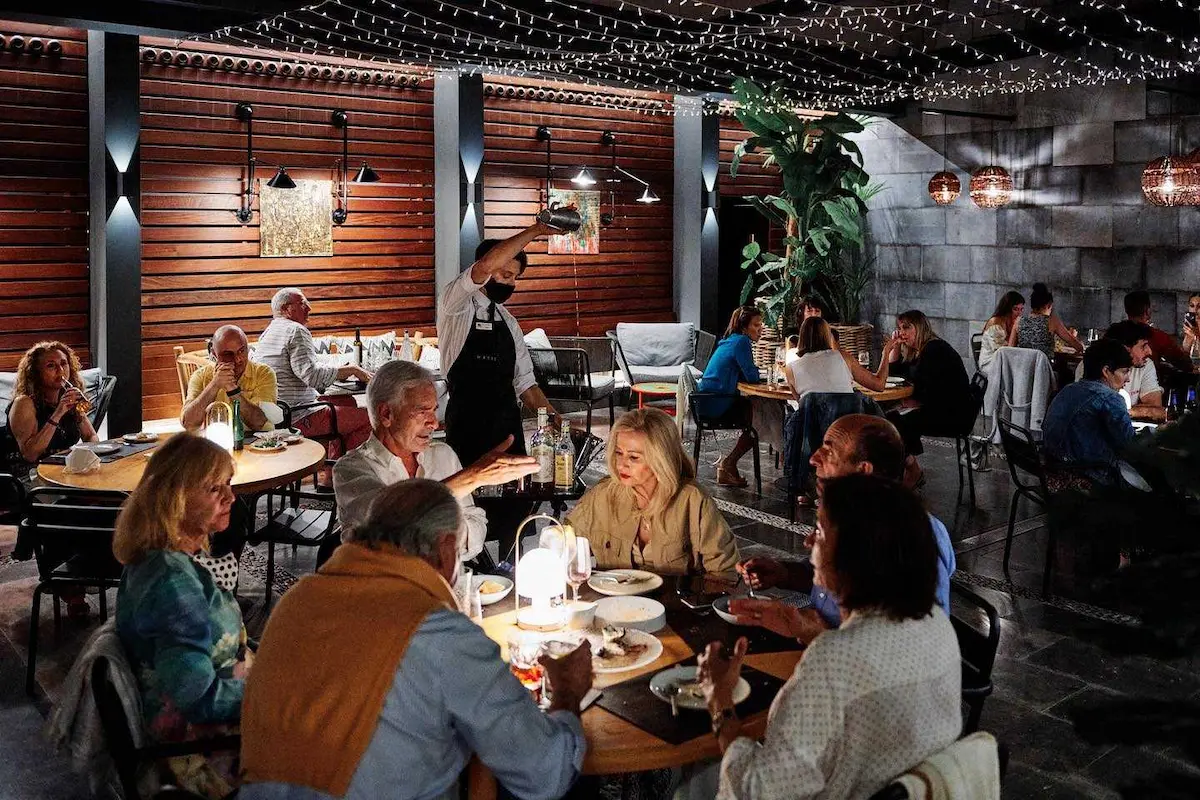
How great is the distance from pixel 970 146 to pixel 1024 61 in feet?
3.30

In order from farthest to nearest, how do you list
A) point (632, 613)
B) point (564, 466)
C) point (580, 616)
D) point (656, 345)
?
1. point (656, 345)
2. point (564, 466)
3. point (632, 613)
4. point (580, 616)

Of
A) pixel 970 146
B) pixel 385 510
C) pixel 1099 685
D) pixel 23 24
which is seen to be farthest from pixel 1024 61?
pixel 385 510

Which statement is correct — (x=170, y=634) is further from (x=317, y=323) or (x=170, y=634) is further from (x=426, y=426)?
(x=317, y=323)

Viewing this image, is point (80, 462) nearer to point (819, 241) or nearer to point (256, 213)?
point (256, 213)

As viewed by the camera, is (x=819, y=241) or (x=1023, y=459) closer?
(x=1023, y=459)

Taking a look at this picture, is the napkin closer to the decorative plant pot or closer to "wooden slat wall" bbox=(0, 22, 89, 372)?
"wooden slat wall" bbox=(0, 22, 89, 372)

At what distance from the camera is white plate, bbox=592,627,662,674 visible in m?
2.57

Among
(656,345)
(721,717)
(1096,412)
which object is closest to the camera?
(721,717)

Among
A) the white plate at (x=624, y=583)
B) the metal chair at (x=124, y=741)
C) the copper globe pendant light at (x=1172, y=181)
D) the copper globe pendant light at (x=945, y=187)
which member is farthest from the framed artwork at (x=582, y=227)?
the metal chair at (x=124, y=741)

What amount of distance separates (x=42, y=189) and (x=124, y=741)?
25.5 feet

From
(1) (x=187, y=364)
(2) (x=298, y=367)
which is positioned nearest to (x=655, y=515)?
(2) (x=298, y=367)

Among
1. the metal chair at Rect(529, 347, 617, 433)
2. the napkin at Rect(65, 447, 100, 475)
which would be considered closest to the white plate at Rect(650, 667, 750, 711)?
the napkin at Rect(65, 447, 100, 475)

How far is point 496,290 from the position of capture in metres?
5.30

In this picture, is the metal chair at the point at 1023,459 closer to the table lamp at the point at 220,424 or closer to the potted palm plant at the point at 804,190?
the table lamp at the point at 220,424
